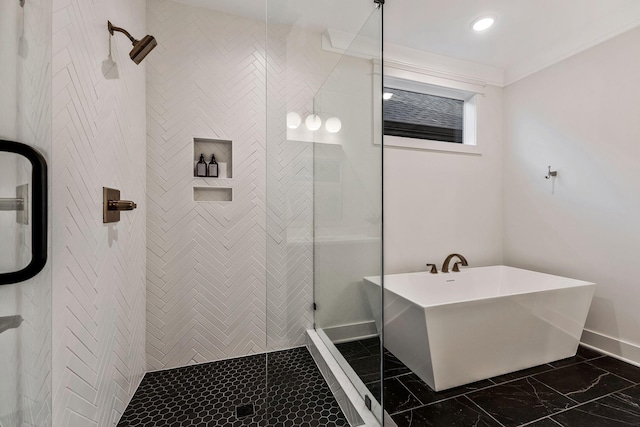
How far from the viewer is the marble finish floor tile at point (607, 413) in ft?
4.78

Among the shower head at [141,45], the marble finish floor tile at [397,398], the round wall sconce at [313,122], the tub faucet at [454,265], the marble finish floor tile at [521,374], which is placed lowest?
the marble finish floor tile at [397,398]

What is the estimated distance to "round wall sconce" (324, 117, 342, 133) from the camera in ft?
5.26

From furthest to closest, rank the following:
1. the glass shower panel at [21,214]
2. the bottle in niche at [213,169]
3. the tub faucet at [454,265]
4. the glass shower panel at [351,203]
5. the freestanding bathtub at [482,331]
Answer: the tub faucet at [454,265] → the bottle in niche at [213,169] → the freestanding bathtub at [482,331] → the glass shower panel at [351,203] → the glass shower panel at [21,214]

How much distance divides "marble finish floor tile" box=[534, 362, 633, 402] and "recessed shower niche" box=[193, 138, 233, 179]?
2660mm

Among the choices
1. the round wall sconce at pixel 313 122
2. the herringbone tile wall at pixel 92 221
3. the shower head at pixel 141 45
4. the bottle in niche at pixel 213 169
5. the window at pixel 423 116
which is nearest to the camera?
the herringbone tile wall at pixel 92 221

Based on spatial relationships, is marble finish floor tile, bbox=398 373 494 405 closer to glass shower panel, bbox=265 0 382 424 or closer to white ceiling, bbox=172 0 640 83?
glass shower panel, bbox=265 0 382 424

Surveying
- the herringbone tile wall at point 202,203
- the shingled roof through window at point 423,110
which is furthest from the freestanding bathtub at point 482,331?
the shingled roof through window at point 423,110

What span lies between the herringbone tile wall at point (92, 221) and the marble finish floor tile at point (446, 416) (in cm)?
151

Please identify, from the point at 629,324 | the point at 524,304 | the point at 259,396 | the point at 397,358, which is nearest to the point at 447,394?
the point at 397,358

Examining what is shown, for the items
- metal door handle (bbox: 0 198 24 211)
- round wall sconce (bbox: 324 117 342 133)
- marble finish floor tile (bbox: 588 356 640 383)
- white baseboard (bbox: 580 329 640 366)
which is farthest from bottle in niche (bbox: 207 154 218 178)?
white baseboard (bbox: 580 329 640 366)

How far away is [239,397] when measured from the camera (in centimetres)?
167

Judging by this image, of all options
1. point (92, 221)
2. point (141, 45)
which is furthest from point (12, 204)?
point (141, 45)

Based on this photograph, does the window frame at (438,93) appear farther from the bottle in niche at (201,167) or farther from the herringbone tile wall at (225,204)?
the bottle in niche at (201,167)

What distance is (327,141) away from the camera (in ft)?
5.53
